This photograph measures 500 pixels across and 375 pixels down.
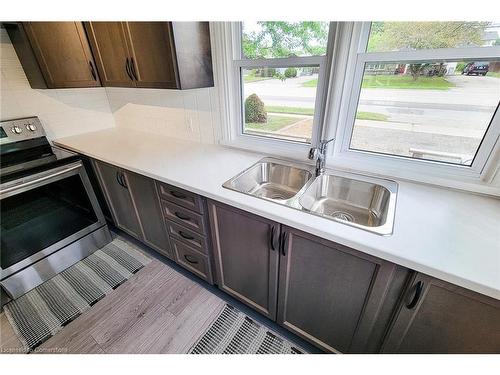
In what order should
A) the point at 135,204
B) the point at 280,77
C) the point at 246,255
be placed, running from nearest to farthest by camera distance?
the point at 246,255, the point at 280,77, the point at 135,204

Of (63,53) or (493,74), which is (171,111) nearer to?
(63,53)

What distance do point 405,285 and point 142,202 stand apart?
5.19 feet

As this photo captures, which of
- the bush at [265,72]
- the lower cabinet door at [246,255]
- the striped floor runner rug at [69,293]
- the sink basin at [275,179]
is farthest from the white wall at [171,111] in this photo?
the striped floor runner rug at [69,293]

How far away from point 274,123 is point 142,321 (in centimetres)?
159

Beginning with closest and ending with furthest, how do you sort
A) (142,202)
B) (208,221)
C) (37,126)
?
(208,221) < (142,202) < (37,126)

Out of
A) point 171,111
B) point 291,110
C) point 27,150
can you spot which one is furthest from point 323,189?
point 27,150

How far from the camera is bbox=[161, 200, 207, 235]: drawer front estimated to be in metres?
1.30

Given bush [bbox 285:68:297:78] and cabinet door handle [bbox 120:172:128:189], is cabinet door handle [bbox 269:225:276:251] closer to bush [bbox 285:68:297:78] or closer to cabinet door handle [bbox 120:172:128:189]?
bush [bbox 285:68:297:78]

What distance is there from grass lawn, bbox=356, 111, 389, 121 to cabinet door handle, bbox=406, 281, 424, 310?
86 cm

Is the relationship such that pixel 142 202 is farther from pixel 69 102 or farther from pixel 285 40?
Result: pixel 285 40

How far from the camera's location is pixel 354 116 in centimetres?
126

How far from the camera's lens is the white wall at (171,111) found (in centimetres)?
169

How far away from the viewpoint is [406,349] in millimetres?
882
